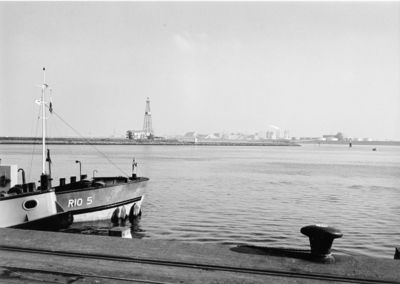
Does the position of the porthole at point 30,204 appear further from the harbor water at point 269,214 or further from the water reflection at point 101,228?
the harbor water at point 269,214

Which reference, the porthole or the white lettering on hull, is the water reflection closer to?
the white lettering on hull

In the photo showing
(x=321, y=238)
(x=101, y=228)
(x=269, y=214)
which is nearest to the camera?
(x=321, y=238)

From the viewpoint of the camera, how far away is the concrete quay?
489 centimetres

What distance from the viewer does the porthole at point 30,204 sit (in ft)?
45.6

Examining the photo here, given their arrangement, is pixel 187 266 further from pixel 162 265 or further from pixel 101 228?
pixel 101 228

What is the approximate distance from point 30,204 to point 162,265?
10.3 m

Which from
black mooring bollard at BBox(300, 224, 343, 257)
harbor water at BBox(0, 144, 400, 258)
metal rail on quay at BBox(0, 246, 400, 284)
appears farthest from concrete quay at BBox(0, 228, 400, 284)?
harbor water at BBox(0, 144, 400, 258)

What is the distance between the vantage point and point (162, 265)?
17.4 ft

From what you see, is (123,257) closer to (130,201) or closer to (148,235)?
(148,235)

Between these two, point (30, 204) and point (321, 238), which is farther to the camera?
point (30, 204)

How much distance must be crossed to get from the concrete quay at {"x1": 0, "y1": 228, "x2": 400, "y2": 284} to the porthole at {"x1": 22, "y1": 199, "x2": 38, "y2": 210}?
8.18m

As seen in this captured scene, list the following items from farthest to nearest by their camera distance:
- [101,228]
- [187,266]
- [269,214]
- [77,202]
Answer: [269,214] → [101,228] → [77,202] → [187,266]

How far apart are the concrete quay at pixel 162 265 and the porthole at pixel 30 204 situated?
818 cm

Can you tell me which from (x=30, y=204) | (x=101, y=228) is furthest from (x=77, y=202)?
(x=30, y=204)
